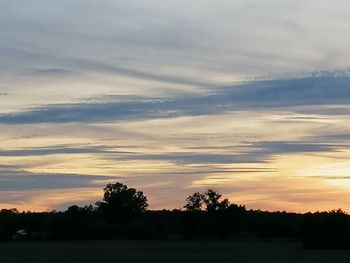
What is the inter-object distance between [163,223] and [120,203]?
19.1m

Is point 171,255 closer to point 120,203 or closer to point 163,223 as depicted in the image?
point 163,223

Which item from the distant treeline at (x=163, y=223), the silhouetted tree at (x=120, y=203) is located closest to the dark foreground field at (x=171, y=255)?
the distant treeline at (x=163, y=223)

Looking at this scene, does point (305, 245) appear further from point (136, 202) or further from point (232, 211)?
point (136, 202)

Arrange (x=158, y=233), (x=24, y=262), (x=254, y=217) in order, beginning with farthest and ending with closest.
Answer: (x=254, y=217)
(x=158, y=233)
(x=24, y=262)

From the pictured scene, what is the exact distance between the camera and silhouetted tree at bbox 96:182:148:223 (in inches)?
7037

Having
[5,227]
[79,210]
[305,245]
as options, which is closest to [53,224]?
[79,210]

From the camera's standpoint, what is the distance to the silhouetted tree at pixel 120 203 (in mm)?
178750

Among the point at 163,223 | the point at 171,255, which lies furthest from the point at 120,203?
the point at 171,255

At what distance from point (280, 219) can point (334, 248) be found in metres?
55.6

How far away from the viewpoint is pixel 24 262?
59688mm

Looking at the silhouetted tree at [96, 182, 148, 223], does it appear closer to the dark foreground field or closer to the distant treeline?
the distant treeline

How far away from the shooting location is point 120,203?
592ft

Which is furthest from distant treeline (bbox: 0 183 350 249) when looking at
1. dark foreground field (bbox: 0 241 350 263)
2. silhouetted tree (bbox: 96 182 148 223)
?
dark foreground field (bbox: 0 241 350 263)

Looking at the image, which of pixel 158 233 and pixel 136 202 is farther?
pixel 136 202
